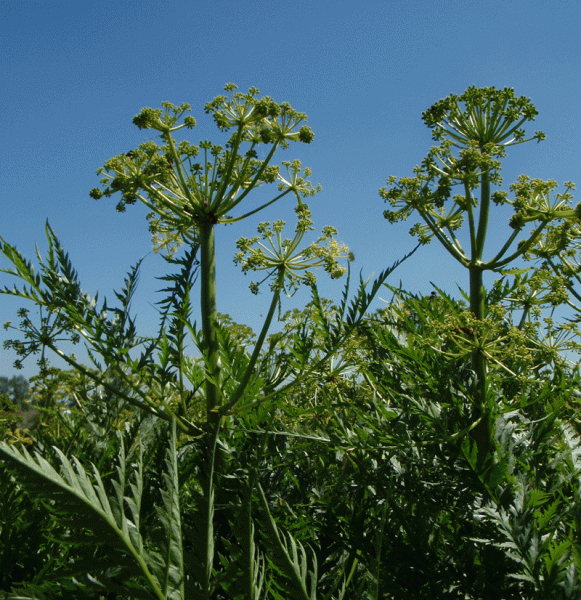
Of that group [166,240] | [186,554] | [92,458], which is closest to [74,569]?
[186,554]

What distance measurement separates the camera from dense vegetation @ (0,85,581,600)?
56.9 inches

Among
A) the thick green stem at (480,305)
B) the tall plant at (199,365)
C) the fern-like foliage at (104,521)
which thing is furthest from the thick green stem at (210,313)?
the thick green stem at (480,305)

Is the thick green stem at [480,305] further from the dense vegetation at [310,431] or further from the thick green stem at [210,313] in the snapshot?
the thick green stem at [210,313]

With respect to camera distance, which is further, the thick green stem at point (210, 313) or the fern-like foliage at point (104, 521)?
the thick green stem at point (210, 313)

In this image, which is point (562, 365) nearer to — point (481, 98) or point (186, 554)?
point (481, 98)

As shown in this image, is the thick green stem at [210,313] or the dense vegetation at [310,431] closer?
the dense vegetation at [310,431]

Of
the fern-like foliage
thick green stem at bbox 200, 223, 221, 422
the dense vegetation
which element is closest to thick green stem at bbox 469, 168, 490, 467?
the dense vegetation

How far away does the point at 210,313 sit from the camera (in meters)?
2.16

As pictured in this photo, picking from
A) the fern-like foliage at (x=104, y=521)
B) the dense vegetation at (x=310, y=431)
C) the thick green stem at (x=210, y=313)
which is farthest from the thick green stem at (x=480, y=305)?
the fern-like foliage at (x=104, y=521)

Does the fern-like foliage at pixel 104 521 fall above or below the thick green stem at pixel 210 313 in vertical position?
below

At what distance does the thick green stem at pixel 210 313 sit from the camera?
6.69 feet

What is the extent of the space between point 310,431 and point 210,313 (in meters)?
0.65

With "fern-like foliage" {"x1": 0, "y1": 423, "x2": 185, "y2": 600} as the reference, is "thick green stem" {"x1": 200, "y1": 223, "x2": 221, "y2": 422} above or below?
above

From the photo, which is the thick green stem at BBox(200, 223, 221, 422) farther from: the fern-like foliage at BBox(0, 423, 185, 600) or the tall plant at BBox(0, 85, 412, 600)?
the fern-like foliage at BBox(0, 423, 185, 600)
